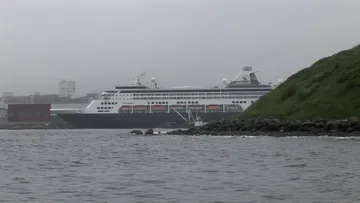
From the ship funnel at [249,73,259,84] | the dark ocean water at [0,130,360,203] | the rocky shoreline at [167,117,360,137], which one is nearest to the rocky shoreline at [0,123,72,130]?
the ship funnel at [249,73,259,84]

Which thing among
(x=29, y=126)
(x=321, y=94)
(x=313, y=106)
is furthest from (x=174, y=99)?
(x=313, y=106)

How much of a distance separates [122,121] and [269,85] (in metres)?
34.0

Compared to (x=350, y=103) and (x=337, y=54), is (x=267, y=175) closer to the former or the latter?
(x=350, y=103)

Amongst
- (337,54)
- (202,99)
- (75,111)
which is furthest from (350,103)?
(75,111)

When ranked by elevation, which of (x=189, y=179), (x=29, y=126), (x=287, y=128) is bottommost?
(x=189, y=179)

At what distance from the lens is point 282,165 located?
2100cm

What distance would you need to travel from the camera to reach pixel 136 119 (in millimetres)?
117062

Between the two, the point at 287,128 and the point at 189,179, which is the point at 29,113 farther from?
the point at 189,179

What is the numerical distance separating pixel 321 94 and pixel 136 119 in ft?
205

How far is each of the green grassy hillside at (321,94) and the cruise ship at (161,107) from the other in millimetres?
48612

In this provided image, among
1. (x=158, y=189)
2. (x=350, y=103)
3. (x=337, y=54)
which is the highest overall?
(x=337, y=54)

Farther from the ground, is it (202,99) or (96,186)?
(202,99)

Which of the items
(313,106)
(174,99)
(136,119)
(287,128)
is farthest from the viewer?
(174,99)

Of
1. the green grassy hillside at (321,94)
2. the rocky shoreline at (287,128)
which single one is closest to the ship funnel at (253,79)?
the green grassy hillside at (321,94)
